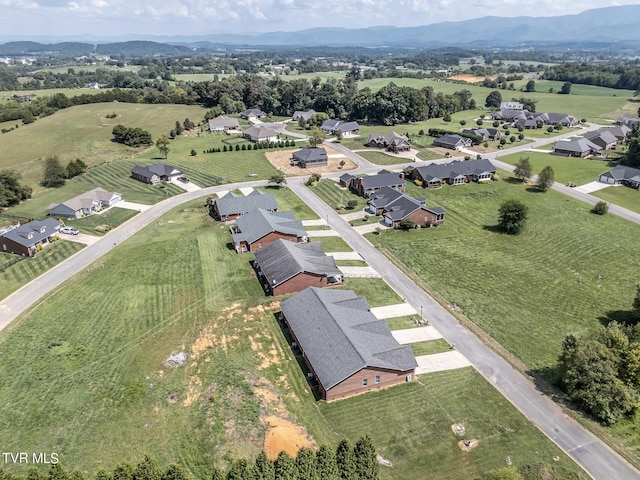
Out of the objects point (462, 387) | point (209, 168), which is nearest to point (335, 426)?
point (462, 387)

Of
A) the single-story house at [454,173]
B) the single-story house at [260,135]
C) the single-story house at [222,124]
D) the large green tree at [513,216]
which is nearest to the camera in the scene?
the large green tree at [513,216]

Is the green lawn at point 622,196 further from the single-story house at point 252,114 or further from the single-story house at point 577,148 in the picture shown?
the single-story house at point 252,114

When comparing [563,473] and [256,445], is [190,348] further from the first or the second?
[563,473]

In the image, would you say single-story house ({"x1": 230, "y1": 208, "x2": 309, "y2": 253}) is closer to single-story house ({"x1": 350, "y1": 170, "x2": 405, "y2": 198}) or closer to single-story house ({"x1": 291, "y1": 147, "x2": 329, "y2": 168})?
single-story house ({"x1": 350, "y1": 170, "x2": 405, "y2": 198})

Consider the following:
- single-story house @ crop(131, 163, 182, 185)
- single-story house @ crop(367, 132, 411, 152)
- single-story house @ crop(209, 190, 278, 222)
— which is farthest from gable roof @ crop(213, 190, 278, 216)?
single-story house @ crop(367, 132, 411, 152)

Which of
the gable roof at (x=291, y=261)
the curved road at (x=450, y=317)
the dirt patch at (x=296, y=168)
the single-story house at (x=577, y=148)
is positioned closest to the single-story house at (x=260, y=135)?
the dirt patch at (x=296, y=168)
